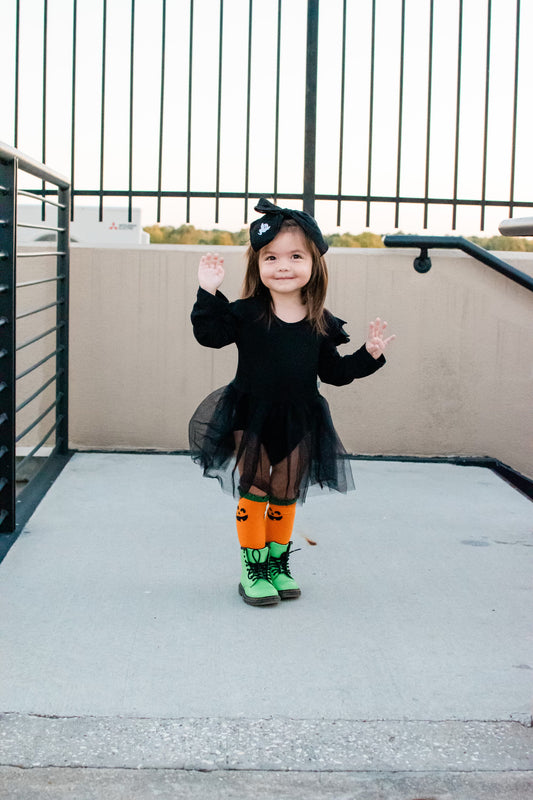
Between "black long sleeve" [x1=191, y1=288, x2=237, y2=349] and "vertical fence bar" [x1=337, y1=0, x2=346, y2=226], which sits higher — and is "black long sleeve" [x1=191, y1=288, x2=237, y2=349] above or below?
below

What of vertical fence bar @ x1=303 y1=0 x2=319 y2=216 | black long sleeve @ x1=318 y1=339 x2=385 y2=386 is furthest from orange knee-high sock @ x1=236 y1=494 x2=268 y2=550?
vertical fence bar @ x1=303 y1=0 x2=319 y2=216

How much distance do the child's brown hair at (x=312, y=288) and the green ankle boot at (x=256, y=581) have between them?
0.76m

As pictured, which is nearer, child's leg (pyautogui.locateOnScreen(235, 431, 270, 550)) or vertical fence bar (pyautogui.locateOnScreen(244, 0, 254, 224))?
child's leg (pyautogui.locateOnScreen(235, 431, 270, 550))

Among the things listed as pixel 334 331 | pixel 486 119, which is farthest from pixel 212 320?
pixel 486 119

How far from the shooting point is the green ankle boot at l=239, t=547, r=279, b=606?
10.2 ft

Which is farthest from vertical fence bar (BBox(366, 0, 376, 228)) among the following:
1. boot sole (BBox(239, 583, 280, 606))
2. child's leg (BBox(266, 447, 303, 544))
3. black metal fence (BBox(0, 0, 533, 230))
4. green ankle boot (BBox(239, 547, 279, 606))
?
boot sole (BBox(239, 583, 280, 606))

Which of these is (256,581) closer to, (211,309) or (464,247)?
(211,309)

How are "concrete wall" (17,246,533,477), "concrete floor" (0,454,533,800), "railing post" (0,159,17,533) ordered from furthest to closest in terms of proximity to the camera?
"concrete wall" (17,246,533,477) → "railing post" (0,159,17,533) → "concrete floor" (0,454,533,800)

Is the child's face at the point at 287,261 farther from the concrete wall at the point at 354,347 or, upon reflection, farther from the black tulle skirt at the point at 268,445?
the concrete wall at the point at 354,347

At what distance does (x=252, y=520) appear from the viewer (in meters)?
3.19

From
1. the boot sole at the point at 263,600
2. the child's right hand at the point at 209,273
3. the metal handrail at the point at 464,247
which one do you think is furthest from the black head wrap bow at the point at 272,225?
the metal handrail at the point at 464,247

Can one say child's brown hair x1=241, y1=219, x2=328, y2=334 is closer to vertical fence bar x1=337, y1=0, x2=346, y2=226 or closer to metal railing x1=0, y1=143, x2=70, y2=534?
metal railing x1=0, y1=143, x2=70, y2=534

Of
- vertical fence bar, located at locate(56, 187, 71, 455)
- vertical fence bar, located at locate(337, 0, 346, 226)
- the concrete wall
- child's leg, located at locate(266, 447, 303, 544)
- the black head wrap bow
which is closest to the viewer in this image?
the black head wrap bow

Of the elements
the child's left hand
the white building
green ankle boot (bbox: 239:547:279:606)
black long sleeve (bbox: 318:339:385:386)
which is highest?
the white building
